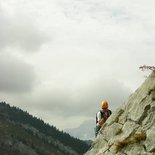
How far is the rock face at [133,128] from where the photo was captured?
63.7ft

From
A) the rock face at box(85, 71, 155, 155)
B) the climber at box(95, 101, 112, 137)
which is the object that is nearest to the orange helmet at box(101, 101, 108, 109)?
the climber at box(95, 101, 112, 137)

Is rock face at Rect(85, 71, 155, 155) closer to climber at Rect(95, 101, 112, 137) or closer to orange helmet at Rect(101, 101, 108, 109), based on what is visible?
climber at Rect(95, 101, 112, 137)

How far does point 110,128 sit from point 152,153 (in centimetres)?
552

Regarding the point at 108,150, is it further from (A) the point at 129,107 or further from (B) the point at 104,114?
(B) the point at 104,114

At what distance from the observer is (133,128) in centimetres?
2073

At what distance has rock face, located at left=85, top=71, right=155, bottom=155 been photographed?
19.4m

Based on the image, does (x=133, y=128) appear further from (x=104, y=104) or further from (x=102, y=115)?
(x=102, y=115)

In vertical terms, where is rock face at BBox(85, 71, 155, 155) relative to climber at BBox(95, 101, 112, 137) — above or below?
below

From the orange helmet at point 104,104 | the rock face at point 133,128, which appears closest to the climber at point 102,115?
the orange helmet at point 104,104

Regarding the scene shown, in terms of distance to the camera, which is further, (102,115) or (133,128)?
(102,115)

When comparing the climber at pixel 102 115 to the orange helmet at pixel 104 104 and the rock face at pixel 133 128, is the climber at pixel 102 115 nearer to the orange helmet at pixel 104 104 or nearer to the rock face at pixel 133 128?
the orange helmet at pixel 104 104

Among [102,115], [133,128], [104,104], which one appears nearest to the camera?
[133,128]

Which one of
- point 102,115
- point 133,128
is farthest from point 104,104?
point 133,128

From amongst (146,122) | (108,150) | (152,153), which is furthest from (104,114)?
(152,153)
